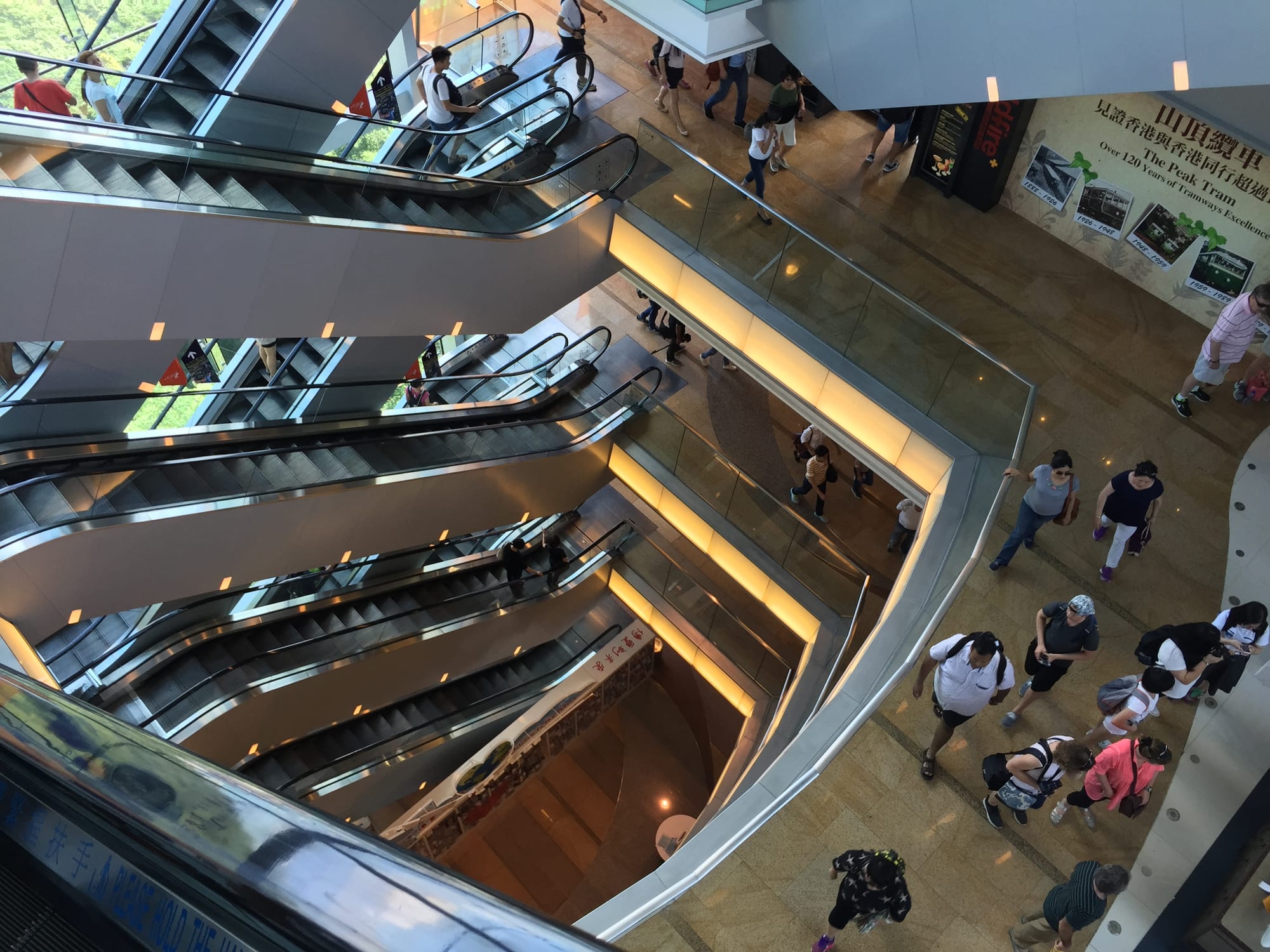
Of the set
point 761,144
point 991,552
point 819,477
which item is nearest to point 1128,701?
point 991,552

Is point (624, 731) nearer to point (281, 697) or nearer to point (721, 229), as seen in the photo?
point (281, 697)

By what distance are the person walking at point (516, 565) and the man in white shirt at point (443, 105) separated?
18.6 feet

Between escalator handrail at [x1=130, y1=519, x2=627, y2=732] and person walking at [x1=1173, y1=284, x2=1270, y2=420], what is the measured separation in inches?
312

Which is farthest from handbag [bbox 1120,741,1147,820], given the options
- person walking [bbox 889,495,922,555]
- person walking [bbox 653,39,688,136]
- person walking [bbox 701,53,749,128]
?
person walking [bbox 701,53,749,128]

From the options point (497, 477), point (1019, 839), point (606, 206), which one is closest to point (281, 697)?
point (497, 477)

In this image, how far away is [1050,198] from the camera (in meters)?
11.6

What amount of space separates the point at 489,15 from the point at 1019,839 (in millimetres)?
11187

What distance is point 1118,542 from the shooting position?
7.68 metres

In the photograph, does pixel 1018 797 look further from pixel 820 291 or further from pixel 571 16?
pixel 571 16

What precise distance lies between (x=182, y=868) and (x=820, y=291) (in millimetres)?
9272

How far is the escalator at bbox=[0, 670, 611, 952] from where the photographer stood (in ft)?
4.32

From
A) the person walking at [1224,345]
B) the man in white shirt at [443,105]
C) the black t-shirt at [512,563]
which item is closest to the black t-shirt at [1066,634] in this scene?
the person walking at [1224,345]

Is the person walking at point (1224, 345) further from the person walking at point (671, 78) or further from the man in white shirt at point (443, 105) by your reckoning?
the man in white shirt at point (443, 105)

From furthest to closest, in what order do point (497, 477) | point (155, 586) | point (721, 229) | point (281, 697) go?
Answer: point (497, 477) → point (281, 697) → point (721, 229) → point (155, 586)
